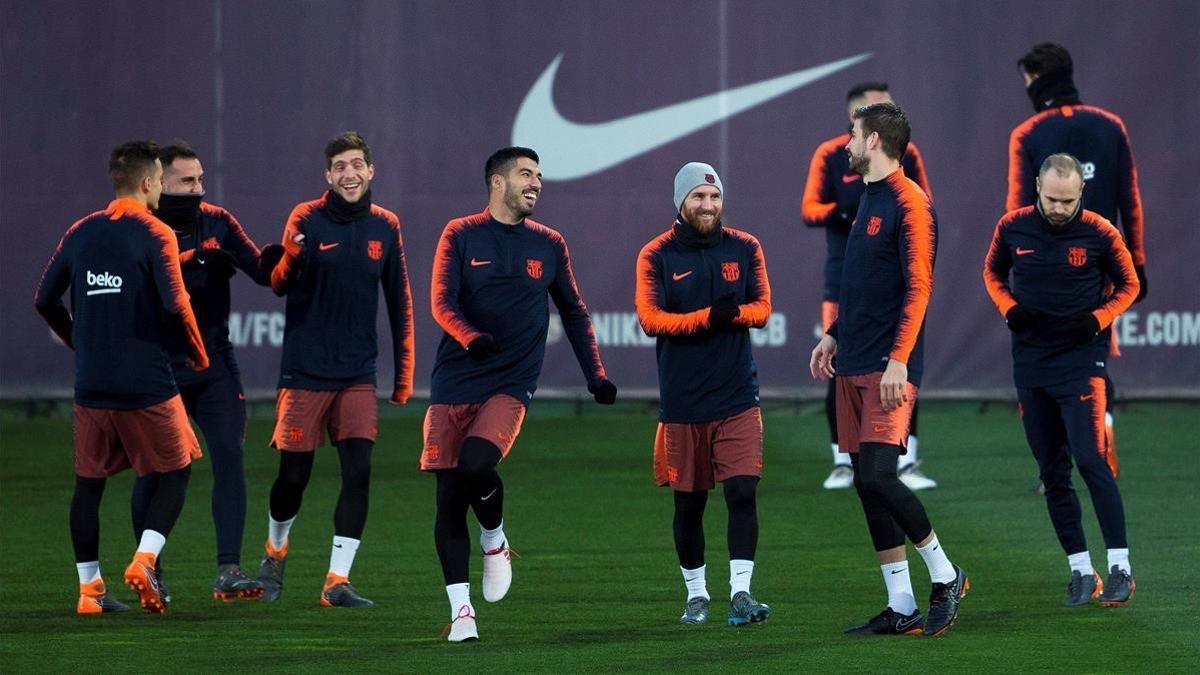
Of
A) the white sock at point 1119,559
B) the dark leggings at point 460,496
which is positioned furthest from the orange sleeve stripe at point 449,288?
the white sock at point 1119,559

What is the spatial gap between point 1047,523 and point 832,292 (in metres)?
1.97

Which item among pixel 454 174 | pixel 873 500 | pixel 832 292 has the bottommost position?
pixel 873 500

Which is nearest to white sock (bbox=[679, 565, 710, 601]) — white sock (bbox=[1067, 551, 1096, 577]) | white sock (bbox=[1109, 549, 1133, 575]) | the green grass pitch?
the green grass pitch

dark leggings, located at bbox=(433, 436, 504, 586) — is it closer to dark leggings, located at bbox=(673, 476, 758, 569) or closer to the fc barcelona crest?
dark leggings, located at bbox=(673, 476, 758, 569)

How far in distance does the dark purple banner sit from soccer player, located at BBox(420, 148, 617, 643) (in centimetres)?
708

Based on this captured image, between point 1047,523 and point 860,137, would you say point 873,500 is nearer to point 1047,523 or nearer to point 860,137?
point 860,137

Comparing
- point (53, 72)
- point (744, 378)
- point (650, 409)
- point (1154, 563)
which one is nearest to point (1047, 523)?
point (1154, 563)

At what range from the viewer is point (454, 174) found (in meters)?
14.6

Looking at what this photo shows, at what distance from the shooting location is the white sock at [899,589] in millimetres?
7035

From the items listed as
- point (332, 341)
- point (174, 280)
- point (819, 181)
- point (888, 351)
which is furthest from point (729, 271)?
point (819, 181)

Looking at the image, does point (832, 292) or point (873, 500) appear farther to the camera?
point (832, 292)

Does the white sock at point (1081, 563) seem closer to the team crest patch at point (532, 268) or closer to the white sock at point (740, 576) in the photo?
the white sock at point (740, 576)

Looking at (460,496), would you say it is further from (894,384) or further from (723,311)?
(894,384)

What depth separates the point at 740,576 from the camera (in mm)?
7266
